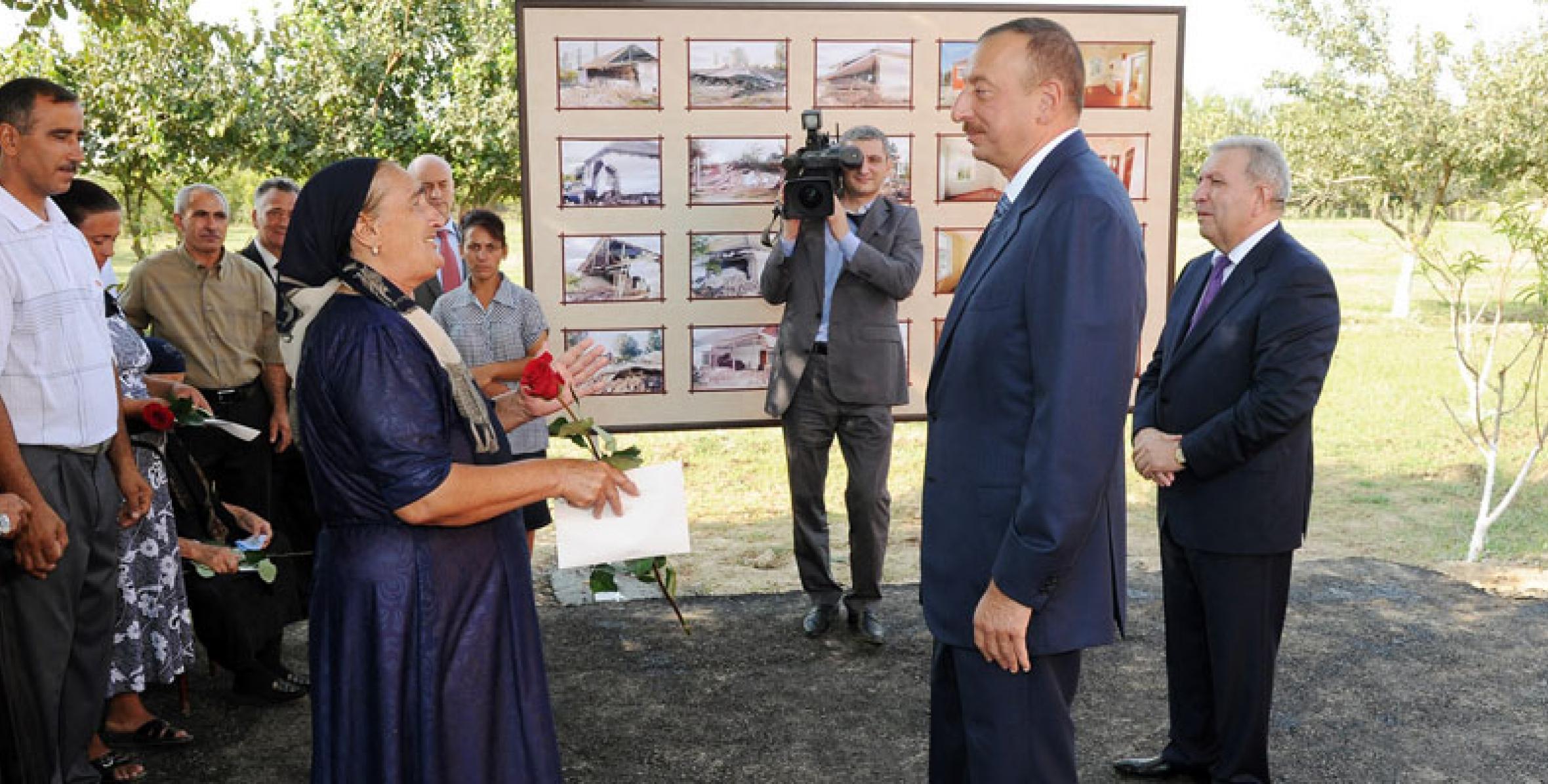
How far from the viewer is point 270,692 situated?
466 cm

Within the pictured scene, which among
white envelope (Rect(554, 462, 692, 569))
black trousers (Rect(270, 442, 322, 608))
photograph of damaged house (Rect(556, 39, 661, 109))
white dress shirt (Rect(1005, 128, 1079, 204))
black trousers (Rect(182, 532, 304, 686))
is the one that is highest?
photograph of damaged house (Rect(556, 39, 661, 109))

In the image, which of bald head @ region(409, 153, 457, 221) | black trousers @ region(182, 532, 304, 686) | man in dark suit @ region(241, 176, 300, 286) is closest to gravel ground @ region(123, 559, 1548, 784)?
black trousers @ region(182, 532, 304, 686)

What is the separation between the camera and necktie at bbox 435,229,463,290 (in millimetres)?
5871

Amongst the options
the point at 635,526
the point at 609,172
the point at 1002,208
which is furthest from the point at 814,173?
the point at 635,526

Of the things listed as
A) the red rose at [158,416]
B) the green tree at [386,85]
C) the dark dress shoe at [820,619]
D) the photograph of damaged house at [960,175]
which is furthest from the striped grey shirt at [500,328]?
the green tree at [386,85]

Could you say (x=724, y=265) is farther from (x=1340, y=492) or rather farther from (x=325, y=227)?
(x=1340, y=492)

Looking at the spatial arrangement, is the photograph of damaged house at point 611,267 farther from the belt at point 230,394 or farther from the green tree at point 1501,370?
the green tree at point 1501,370

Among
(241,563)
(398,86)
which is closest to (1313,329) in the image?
(241,563)

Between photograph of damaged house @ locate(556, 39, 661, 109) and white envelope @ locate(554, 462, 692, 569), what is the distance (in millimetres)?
2993

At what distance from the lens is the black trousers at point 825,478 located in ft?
17.3

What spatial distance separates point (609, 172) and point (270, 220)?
5.07 ft

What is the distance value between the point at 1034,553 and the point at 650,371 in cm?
339

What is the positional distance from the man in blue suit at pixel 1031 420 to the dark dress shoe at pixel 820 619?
2.59m

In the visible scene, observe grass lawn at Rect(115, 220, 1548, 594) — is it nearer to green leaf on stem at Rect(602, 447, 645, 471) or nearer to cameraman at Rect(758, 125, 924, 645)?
cameraman at Rect(758, 125, 924, 645)
